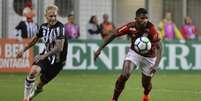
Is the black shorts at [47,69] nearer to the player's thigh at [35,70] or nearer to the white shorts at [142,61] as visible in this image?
the player's thigh at [35,70]

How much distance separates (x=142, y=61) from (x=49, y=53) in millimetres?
2005

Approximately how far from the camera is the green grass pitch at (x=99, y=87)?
17453 mm

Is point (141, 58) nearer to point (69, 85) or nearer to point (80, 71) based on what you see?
point (69, 85)

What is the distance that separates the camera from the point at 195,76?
85.9ft

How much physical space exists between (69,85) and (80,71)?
16.7 feet

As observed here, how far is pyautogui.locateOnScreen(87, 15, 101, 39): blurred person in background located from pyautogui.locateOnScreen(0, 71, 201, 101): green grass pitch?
2.03 meters

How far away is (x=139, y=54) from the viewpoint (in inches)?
590

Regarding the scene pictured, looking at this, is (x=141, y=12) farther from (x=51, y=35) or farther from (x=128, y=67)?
(x=51, y=35)

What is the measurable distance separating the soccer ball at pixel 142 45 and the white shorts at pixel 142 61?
5.0 inches

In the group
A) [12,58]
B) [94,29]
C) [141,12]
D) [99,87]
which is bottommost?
[99,87]

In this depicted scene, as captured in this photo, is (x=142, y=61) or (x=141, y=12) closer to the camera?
(x=141, y=12)

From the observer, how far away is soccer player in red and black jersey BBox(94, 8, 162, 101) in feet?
48.0

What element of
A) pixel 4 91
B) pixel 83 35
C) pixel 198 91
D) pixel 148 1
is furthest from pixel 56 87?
pixel 148 1

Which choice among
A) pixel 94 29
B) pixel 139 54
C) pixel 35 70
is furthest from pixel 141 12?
pixel 94 29
